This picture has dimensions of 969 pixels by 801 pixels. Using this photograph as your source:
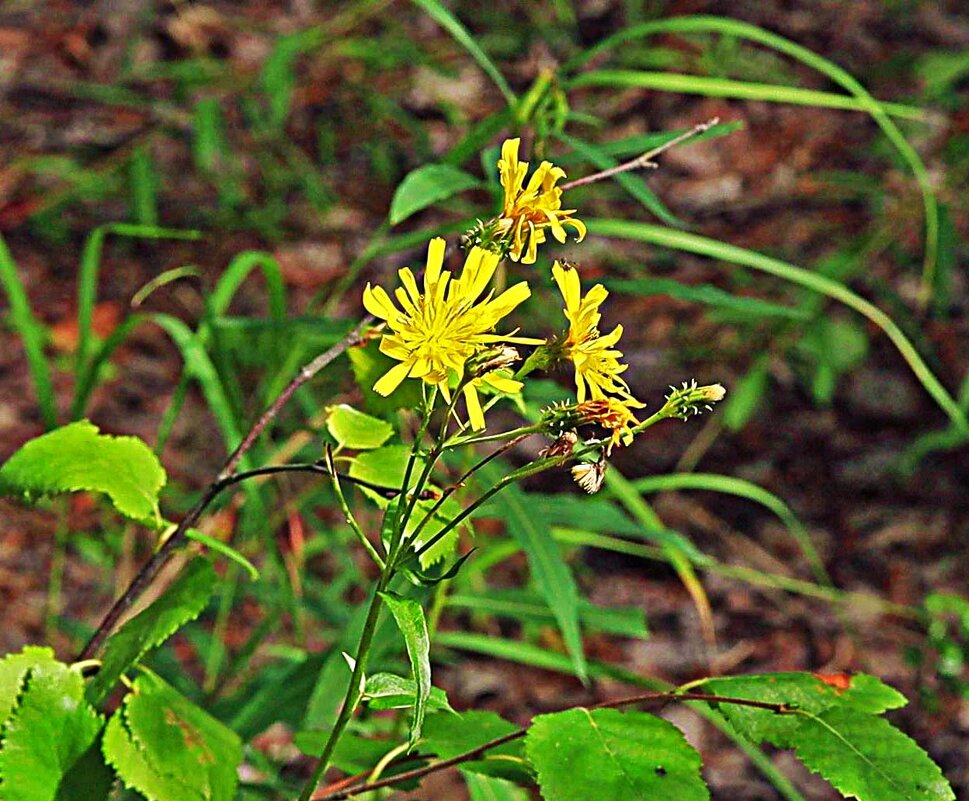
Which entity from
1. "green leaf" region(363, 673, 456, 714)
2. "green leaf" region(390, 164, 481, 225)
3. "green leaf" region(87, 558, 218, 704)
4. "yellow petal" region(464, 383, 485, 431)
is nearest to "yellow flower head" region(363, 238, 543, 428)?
"yellow petal" region(464, 383, 485, 431)

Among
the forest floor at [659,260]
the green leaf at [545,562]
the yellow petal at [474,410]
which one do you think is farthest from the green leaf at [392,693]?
the forest floor at [659,260]

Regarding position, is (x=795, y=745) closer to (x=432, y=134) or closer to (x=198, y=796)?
(x=198, y=796)

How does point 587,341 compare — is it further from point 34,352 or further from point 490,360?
point 34,352

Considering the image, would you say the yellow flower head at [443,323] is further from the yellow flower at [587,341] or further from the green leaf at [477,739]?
the green leaf at [477,739]

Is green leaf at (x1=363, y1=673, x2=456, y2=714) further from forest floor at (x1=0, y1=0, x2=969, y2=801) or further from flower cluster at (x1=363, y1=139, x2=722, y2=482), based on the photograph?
forest floor at (x1=0, y1=0, x2=969, y2=801)

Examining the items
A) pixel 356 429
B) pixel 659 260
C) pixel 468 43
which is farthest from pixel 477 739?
pixel 659 260
